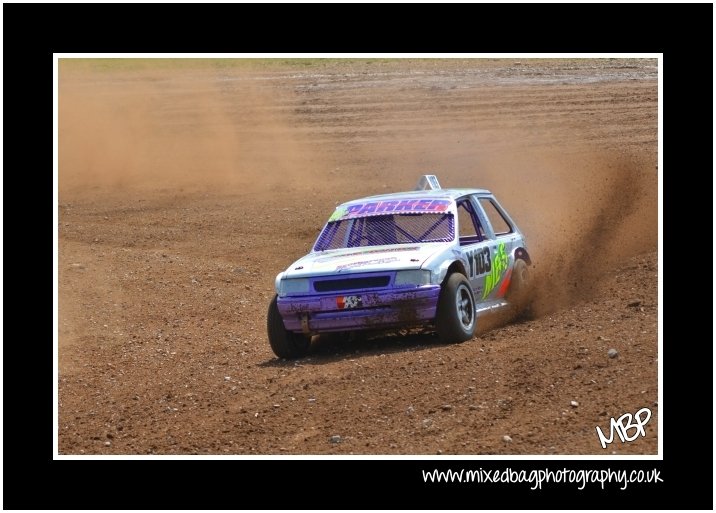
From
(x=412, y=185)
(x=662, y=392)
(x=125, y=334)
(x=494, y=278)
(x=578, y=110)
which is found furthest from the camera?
(x=578, y=110)

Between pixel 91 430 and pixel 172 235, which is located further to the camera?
pixel 172 235

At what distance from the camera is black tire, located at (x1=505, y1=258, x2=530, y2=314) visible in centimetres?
1143

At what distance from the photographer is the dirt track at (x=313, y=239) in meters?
8.30

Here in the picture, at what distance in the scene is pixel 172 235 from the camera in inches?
734

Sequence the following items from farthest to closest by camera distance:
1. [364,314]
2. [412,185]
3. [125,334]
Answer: [412,185], [125,334], [364,314]

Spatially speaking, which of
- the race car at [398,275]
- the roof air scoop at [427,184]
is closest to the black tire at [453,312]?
the race car at [398,275]

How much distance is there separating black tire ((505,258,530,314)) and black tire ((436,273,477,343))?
144cm

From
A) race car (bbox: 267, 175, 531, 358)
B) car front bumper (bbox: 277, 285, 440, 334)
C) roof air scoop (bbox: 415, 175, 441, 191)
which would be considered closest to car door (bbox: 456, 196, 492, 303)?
race car (bbox: 267, 175, 531, 358)

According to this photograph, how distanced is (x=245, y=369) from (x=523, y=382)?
2.87m

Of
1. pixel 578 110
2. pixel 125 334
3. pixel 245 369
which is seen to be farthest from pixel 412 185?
pixel 245 369

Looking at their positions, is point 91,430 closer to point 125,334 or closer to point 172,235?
point 125,334

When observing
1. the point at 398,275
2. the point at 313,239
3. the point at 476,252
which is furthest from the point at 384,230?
the point at 313,239

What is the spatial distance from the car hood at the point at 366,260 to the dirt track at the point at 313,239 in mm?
775

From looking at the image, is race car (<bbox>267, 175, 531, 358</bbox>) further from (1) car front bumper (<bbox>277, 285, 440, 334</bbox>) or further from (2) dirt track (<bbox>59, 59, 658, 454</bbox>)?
(2) dirt track (<bbox>59, 59, 658, 454</bbox>)
